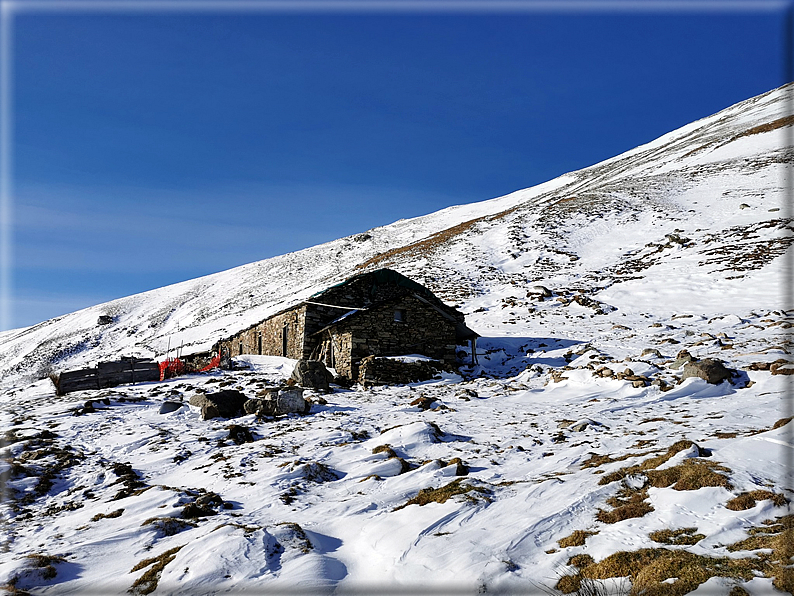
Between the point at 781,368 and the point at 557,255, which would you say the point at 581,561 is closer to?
the point at 781,368

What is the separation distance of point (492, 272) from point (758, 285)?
67.8 ft

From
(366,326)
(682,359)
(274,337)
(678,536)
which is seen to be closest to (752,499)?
(678,536)

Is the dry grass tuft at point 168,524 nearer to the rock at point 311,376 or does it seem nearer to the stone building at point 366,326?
Result: the rock at point 311,376

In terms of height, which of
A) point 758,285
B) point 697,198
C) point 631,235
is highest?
point 697,198

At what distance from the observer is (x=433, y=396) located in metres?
21.1

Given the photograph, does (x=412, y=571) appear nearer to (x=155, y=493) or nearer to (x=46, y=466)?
(x=155, y=493)

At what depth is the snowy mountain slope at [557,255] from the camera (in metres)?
38.5

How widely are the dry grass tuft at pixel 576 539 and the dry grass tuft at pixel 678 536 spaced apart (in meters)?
0.86

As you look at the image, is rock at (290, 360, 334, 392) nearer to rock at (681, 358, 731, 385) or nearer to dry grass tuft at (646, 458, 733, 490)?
rock at (681, 358, 731, 385)

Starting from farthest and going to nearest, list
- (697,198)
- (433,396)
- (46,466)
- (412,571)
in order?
(697,198)
(433,396)
(46,466)
(412,571)

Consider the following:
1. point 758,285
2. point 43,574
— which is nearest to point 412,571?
point 43,574

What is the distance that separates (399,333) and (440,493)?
56.9 ft

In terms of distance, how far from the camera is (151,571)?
748 centimetres

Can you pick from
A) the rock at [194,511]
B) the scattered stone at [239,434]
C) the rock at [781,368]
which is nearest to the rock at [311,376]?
the scattered stone at [239,434]
